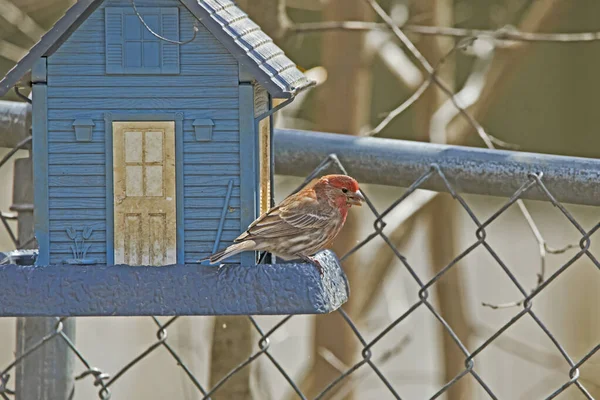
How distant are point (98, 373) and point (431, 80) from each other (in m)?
1.66

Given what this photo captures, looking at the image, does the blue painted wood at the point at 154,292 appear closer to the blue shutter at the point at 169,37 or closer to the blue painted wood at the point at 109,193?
the blue painted wood at the point at 109,193

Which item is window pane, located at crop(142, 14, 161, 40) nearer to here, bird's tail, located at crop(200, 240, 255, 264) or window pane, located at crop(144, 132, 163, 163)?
window pane, located at crop(144, 132, 163, 163)

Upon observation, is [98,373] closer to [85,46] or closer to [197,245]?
[197,245]

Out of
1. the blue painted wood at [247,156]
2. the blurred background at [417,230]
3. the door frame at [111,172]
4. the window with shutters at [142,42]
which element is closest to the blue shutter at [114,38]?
the window with shutters at [142,42]

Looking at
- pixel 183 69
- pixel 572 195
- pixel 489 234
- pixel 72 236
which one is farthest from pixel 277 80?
pixel 489 234

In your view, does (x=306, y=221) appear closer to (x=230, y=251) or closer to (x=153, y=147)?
(x=230, y=251)

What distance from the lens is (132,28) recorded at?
2.12 m

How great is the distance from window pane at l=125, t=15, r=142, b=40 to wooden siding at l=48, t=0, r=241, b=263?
33 millimetres

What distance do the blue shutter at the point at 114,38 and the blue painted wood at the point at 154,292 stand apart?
443 mm

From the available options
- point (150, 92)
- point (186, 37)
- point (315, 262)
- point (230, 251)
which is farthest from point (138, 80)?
point (315, 262)

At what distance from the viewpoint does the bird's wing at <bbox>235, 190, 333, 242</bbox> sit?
2121mm

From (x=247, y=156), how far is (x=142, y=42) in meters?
0.33

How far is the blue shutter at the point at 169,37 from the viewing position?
2119 mm

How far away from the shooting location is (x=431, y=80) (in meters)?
3.63
